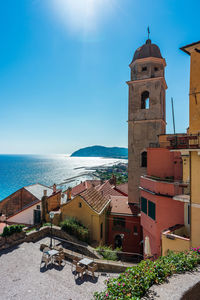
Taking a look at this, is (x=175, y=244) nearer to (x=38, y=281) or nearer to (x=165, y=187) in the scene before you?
(x=165, y=187)

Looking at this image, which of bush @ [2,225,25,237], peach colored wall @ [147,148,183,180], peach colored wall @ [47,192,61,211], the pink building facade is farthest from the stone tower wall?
bush @ [2,225,25,237]

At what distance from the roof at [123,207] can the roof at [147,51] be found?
1715 cm

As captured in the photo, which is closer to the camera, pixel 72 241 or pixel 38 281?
pixel 38 281

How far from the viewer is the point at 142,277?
16.8ft

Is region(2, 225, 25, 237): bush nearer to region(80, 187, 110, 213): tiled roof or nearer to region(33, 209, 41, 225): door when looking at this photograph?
region(80, 187, 110, 213): tiled roof

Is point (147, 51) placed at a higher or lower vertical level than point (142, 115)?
higher

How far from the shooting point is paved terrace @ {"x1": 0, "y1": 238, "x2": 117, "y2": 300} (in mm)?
8203

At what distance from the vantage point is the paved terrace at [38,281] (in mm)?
8203

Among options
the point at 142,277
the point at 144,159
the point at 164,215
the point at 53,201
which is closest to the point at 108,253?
the point at 164,215

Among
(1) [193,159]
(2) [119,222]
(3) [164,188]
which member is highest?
(1) [193,159]

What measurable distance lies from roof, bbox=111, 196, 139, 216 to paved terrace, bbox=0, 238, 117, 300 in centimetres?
905

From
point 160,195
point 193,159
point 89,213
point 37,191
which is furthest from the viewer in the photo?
point 37,191

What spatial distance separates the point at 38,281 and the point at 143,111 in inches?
693

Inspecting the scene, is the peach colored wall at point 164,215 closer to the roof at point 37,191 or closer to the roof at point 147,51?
the roof at point 147,51
